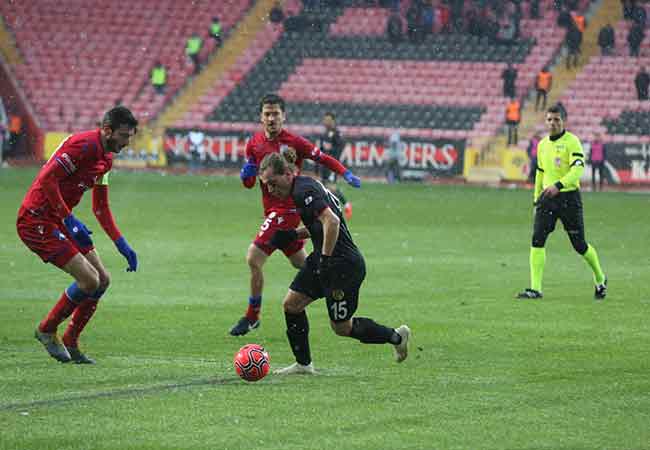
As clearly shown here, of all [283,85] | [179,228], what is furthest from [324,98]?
[179,228]

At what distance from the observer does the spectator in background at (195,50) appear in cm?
4956

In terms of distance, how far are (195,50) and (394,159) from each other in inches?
442

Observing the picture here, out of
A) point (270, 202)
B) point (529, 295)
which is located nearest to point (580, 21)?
point (529, 295)

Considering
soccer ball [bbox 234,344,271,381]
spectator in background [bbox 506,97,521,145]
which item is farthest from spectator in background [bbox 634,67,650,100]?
soccer ball [bbox 234,344,271,381]

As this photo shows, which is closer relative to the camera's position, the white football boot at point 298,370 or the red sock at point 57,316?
the white football boot at point 298,370

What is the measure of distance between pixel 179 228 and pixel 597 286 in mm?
10690

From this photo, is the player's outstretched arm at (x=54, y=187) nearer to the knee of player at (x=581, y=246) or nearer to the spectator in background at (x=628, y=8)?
the knee of player at (x=581, y=246)

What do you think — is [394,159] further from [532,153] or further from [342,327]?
[342,327]

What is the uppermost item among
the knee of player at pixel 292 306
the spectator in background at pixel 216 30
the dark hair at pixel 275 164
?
the dark hair at pixel 275 164

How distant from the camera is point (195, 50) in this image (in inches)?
1955

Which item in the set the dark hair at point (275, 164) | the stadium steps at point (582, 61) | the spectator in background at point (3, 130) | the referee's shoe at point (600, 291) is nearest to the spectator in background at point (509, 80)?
the stadium steps at point (582, 61)

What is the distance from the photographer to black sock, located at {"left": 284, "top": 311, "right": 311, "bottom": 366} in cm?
1000

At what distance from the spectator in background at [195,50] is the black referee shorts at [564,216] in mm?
35358

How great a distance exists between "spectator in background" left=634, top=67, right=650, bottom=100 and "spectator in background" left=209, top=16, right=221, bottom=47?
15692 millimetres
